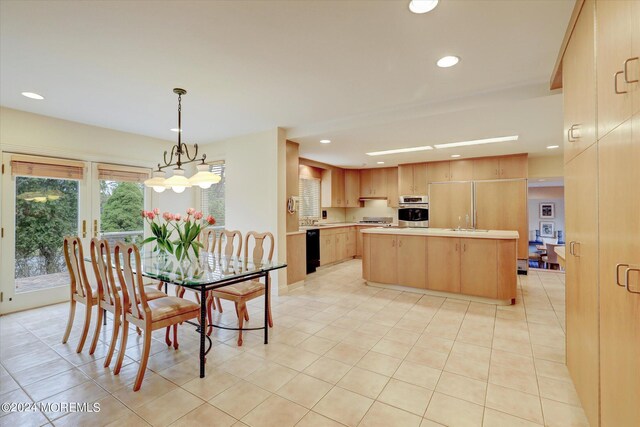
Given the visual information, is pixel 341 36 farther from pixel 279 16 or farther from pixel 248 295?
pixel 248 295

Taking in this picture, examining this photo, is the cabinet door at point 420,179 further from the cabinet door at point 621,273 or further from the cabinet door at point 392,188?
the cabinet door at point 621,273

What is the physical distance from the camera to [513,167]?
224 inches

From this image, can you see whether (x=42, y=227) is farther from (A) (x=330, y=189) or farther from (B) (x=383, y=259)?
(A) (x=330, y=189)

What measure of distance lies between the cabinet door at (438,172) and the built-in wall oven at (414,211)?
0.46 meters

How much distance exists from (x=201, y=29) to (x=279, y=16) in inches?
22.3

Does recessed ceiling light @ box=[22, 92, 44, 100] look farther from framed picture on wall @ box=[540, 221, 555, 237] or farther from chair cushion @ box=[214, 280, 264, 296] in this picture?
framed picture on wall @ box=[540, 221, 555, 237]

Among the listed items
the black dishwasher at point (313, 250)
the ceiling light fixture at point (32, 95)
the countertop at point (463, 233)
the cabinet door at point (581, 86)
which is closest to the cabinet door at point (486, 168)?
the countertop at point (463, 233)

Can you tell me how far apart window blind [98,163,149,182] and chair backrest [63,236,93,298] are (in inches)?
84.1

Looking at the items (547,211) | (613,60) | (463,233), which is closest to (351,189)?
(463,233)

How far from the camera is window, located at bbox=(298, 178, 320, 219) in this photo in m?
6.95

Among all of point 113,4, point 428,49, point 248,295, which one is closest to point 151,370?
point 248,295

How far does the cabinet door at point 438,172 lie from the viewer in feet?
20.8

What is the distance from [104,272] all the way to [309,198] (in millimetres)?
5102

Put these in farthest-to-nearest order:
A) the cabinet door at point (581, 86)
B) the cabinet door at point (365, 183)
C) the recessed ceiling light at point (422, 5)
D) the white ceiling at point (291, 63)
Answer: the cabinet door at point (365, 183), the white ceiling at point (291, 63), the recessed ceiling light at point (422, 5), the cabinet door at point (581, 86)
